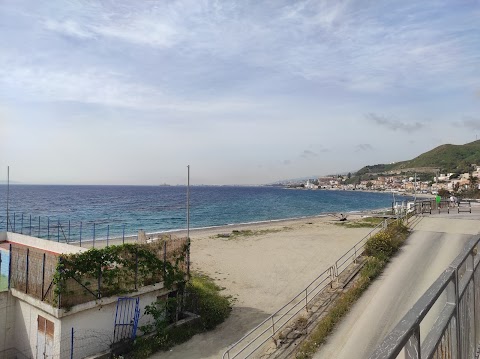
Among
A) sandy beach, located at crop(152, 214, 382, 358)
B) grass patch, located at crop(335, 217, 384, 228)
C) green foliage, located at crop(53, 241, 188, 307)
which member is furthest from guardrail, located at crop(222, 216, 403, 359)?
grass patch, located at crop(335, 217, 384, 228)

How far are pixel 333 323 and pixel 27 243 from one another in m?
18.3

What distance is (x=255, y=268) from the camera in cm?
2422

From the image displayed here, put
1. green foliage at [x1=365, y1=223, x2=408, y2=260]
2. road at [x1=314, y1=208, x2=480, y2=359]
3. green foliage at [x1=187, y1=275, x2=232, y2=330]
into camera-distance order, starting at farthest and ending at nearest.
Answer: green foliage at [x1=365, y1=223, x2=408, y2=260], green foliage at [x1=187, y1=275, x2=232, y2=330], road at [x1=314, y1=208, x2=480, y2=359]

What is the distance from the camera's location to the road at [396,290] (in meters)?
11.2

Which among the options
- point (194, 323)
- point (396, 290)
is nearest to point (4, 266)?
point (194, 323)

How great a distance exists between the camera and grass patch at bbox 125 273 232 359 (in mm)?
12797

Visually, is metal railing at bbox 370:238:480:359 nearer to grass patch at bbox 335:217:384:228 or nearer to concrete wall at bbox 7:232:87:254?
concrete wall at bbox 7:232:87:254

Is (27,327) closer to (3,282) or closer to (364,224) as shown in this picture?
(3,282)

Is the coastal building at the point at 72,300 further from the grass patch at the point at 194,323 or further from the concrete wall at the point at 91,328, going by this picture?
the grass patch at the point at 194,323

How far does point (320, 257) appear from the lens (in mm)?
26578

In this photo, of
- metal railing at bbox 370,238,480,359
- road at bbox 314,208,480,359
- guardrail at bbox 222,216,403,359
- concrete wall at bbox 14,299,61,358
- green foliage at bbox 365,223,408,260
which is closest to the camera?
metal railing at bbox 370,238,480,359

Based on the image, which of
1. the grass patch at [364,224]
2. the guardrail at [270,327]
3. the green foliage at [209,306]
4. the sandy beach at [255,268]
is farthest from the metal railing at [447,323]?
the grass patch at [364,224]

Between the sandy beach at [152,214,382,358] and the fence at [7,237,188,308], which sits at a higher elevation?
the fence at [7,237,188,308]

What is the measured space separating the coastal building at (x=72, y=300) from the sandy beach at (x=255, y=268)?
7.12 feet
